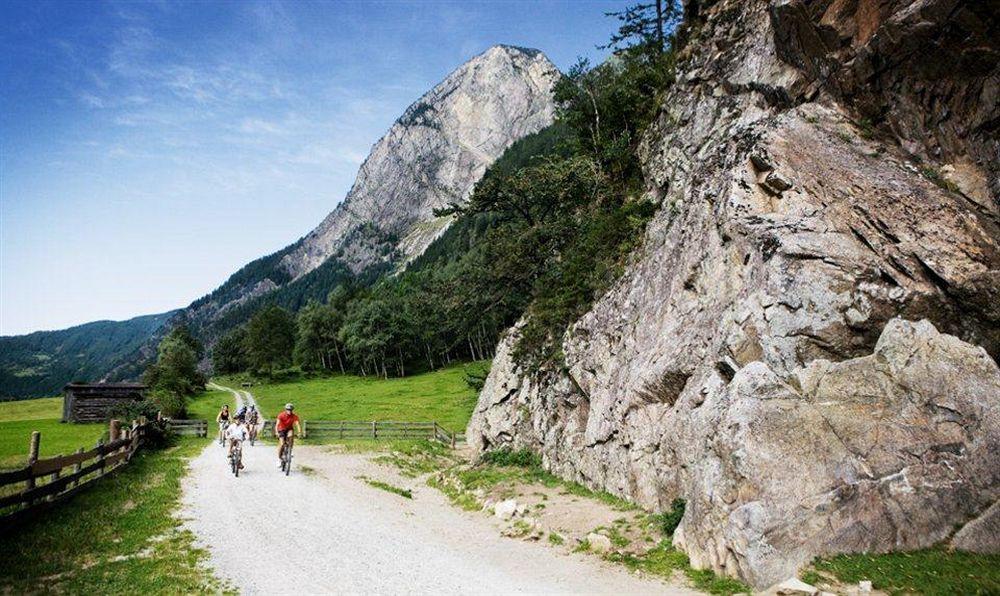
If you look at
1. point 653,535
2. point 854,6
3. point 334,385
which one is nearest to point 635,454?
point 653,535

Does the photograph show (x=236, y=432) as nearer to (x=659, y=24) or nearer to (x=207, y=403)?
(x=659, y=24)

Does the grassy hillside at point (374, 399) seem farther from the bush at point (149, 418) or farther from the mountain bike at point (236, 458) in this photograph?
the mountain bike at point (236, 458)

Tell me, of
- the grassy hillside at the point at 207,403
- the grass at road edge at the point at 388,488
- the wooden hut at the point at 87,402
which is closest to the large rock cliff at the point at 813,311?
the grass at road edge at the point at 388,488

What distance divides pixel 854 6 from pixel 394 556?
74.0 feet

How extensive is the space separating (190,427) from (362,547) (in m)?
33.1

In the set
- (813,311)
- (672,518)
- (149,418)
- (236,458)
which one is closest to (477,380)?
(149,418)

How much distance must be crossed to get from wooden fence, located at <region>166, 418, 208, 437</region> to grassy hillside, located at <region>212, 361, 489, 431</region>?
39.7 ft

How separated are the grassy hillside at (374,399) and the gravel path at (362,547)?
2347cm

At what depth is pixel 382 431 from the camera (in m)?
38.0

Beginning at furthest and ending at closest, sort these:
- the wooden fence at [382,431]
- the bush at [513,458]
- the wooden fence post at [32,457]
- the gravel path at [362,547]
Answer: the wooden fence at [382,431] → the bush at [513,458] → the wooden fence post at [32,457] → the gravel path at [362,547]

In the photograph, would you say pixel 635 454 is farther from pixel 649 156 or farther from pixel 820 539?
pixel 649 156

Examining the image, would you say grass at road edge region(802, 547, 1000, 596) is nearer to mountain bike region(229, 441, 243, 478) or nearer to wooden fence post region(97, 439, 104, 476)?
mountain bike region(229, 441, 243, 478)

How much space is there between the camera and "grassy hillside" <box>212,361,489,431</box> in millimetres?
49250

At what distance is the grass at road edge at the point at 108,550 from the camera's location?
9.91 metres
